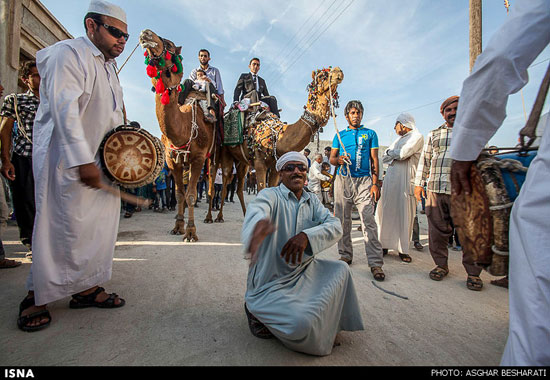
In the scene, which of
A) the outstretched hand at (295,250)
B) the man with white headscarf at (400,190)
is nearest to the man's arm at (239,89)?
the man with white headscarf at (400,190)

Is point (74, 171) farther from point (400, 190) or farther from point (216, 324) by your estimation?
point (400, 190)

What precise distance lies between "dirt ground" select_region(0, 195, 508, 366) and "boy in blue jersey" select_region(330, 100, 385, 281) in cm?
48

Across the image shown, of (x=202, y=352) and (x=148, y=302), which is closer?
(x=202, y=352)

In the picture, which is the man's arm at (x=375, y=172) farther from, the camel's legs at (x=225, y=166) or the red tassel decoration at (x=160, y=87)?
the camel's legs at (x=225, y=166)

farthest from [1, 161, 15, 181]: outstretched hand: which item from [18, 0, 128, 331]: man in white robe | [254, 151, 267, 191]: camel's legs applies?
[254, 151, 267, 191]: camel's legs

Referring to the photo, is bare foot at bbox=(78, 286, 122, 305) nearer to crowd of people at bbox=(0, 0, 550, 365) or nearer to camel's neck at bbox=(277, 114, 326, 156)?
crowd of people at bbox=(0, 0, 550, 365)

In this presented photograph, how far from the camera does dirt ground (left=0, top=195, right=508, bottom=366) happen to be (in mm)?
1716

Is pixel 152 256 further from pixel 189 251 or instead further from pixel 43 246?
pixel 43 246

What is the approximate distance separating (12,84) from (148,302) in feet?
26.5

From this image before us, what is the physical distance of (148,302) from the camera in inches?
96.5

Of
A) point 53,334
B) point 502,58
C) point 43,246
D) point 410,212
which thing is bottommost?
point 53,334

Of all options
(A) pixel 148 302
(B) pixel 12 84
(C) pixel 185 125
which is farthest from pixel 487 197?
(B) pixel 12 84

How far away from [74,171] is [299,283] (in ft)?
6.18
